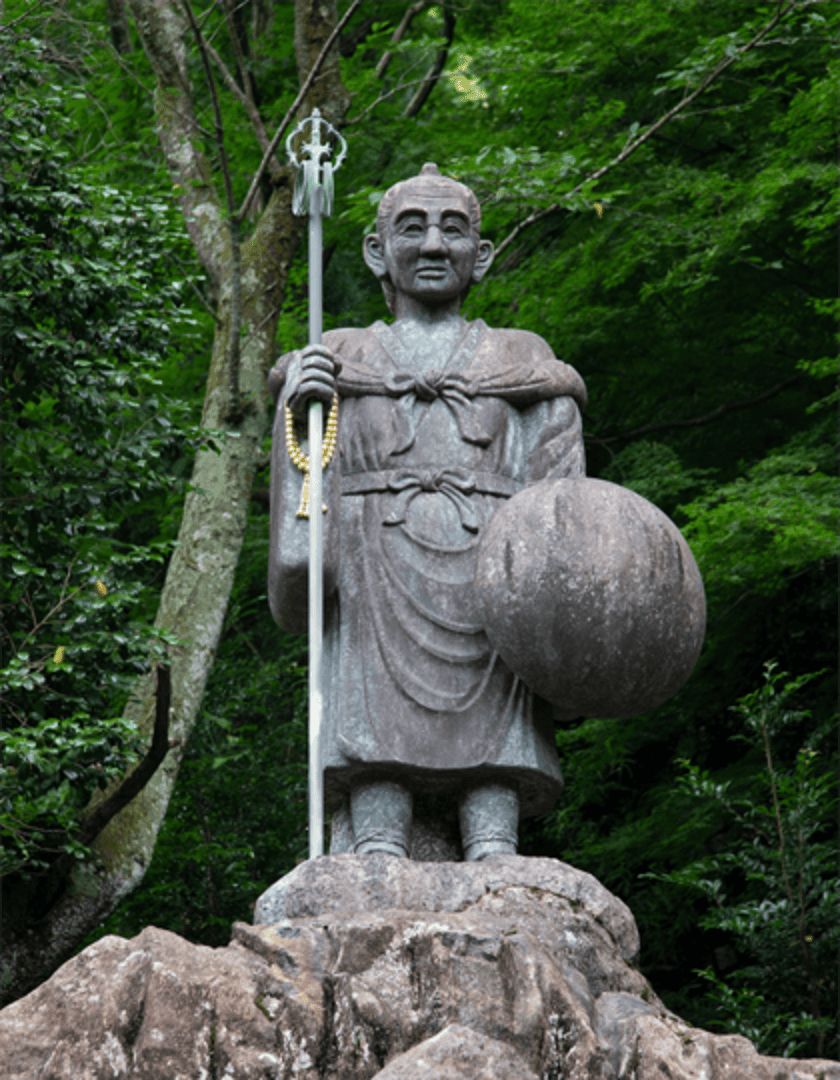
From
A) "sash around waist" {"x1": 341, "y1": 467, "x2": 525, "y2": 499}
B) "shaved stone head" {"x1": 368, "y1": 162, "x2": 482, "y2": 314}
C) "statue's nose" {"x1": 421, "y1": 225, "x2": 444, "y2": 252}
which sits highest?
"shaved stone head" {"x1": 368, "y1": 162, "x2": 482, "y2": 314}

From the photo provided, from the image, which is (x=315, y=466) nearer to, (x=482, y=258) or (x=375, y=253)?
(x=375, y=253)

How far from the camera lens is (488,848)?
208 inches

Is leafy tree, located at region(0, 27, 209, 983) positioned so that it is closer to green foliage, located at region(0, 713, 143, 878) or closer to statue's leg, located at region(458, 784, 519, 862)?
green foliage, located at region(0, 713, 143, 878)

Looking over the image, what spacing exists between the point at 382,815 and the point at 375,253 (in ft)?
7.52

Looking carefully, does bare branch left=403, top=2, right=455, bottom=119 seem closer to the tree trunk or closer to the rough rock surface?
the tree trunk

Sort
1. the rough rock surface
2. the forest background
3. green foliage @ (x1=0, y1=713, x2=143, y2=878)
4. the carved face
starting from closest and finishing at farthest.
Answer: the rough rock surface → the carved face → green foliage @ (x1=0, y1=713, x2=143, y2=878) → the forest background

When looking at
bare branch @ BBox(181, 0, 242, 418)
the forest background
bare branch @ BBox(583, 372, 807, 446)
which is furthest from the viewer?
bare branch @ BBox(583, 372, 807, 446)

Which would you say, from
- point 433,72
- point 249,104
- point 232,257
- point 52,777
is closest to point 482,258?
point 52,777

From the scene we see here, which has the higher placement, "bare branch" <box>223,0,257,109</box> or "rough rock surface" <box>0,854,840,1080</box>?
"bare branch" <box>223,0,257,109</box>

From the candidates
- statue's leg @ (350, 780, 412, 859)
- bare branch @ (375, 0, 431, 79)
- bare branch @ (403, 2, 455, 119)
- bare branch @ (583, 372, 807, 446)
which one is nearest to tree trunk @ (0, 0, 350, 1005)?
bare branch @ (403, 2, 455, 119)

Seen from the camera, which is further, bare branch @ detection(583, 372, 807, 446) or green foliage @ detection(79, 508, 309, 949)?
bare branch @ detection(583, 372, 807, 446)

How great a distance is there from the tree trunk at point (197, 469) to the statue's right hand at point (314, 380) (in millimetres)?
3816

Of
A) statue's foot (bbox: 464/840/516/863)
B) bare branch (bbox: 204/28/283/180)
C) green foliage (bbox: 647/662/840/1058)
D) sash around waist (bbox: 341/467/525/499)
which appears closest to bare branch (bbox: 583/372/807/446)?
A: bare branch (bbox: 204/28/283/180)

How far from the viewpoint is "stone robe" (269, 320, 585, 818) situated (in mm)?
5375
